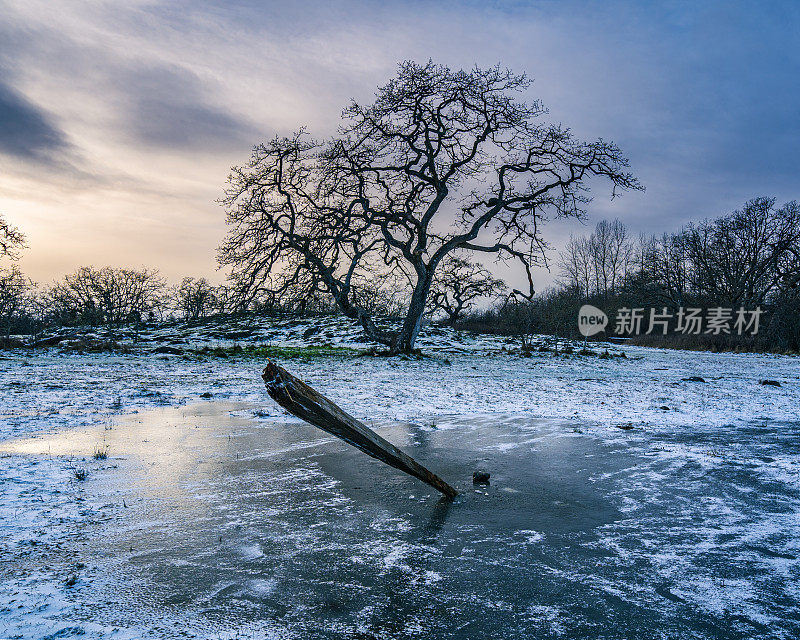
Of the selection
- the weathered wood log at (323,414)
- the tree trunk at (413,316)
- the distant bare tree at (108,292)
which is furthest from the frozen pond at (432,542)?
the distant bare tree at (108,292)

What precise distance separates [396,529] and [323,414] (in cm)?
86

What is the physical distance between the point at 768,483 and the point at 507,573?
279 centimetres

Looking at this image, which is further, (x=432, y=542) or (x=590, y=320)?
(x=590, y=320)

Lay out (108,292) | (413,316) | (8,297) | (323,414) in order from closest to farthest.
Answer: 1. (323,414)
2. (413,316)
3. (8,297)
4. (108,292)

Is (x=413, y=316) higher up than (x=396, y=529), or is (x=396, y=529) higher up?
(x=413, y=316)

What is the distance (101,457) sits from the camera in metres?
4.11

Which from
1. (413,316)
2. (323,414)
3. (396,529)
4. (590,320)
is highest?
(590,320)

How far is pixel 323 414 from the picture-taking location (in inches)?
97.4

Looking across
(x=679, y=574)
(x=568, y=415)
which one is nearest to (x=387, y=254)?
(x=568, y=415)

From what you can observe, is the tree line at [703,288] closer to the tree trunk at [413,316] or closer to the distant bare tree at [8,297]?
the tree trunk at [413,316]

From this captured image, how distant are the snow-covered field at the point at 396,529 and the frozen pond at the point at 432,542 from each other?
13 mm

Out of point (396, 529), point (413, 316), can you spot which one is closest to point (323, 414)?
point (396, 529)

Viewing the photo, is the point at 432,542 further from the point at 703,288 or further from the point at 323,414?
the point at 703,288

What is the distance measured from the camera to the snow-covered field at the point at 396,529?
1823 millimetres
